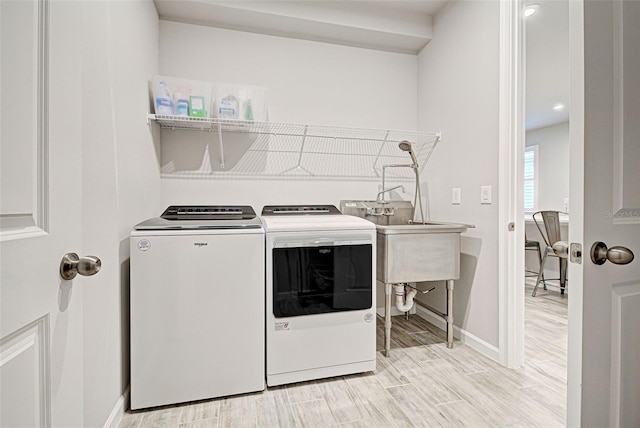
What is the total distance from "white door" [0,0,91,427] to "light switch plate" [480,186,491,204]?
207 centimetres

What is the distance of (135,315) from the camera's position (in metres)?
1.48

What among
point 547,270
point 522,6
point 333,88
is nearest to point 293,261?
point 333,88

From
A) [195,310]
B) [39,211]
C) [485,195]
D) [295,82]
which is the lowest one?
[195,310]

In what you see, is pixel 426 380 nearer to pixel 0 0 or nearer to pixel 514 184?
pixel 514 184

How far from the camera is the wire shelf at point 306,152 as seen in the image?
90.0 inches

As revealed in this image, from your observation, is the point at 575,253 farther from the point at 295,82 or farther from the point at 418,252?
the point at 295,82

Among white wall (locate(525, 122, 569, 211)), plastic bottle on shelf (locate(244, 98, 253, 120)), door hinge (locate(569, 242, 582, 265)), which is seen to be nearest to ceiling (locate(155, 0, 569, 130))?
plastic bottle on shelf (locate(244, 98, 253, 120))

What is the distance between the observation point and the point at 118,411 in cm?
143

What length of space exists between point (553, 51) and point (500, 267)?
7.74ft

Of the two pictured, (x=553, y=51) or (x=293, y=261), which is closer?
(x=293, y=261)

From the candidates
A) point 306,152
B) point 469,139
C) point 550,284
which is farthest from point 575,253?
point 550,284

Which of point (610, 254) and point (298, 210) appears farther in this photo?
point (298, 210)

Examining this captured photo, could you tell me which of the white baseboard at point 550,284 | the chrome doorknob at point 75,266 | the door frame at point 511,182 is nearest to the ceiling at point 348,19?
the door frame at point 511,182

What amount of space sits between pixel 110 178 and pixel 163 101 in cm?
79
